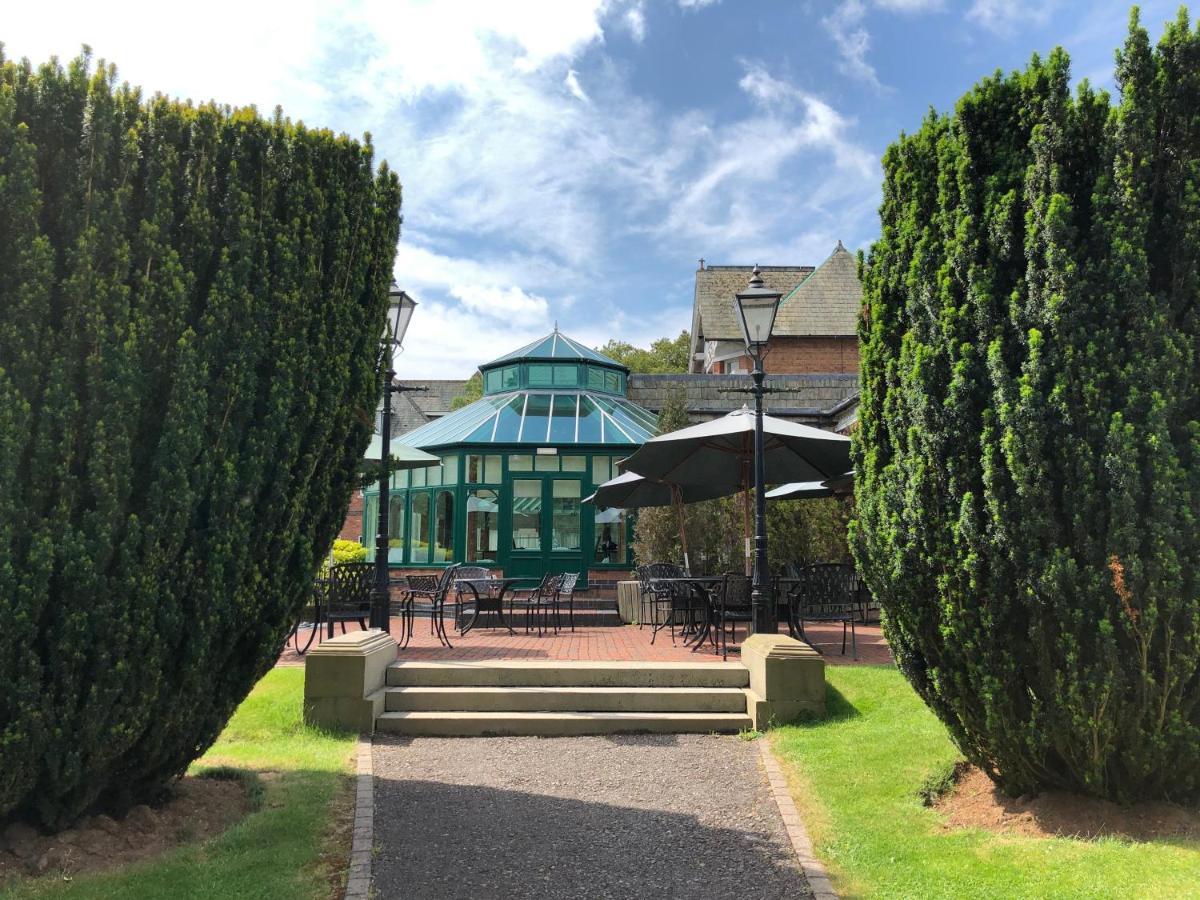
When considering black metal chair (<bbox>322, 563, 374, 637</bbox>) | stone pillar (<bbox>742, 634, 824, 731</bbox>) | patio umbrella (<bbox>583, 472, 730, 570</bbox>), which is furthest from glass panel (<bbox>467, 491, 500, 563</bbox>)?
stone pillar (<bbox>742, 634, 824, 731</bbox>)

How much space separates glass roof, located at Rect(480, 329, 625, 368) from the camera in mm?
19594

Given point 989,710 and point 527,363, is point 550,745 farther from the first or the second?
point 527,363

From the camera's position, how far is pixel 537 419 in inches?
712

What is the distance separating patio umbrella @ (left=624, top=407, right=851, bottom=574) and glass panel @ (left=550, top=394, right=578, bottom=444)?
5738 mm

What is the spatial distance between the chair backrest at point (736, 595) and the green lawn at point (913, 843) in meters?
2.38

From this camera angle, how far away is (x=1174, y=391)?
3.81 metres

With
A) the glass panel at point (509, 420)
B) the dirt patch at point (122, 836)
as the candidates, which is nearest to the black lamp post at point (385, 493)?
the dirt patch at point (122, 836)

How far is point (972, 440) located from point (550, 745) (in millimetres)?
3888

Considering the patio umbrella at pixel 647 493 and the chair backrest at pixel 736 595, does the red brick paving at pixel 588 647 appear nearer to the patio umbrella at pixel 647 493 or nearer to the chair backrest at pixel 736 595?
the chair backrest at pixel 736 595

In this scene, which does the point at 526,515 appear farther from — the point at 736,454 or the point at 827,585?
the point at 827,585

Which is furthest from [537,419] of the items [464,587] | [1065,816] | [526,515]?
[1065,816]

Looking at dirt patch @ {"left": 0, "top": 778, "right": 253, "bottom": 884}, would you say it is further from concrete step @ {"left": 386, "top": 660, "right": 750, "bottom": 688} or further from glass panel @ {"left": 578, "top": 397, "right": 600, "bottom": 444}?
glass panel @ {"left": 578, "top": 397, "right": 600, "bottom": 444}

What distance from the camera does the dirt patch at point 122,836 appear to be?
371cm

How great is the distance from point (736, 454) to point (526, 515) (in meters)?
7.29
